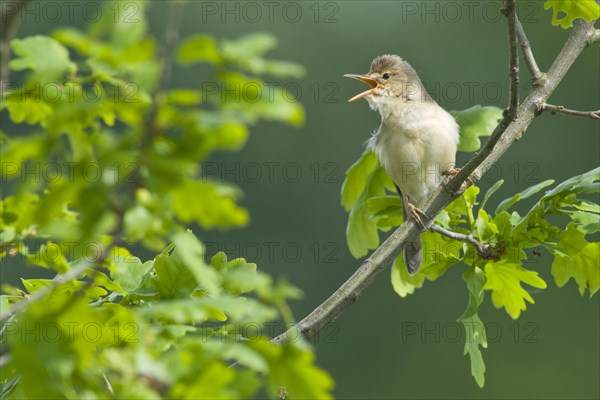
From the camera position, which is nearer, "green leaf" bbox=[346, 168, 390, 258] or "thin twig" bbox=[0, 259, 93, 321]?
"thin twig" bbox=[0, 259, 93, 321]

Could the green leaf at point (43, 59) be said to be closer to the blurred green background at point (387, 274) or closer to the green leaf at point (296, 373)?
the green leaf at point (296, 373)

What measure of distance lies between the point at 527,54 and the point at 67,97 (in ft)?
5.81

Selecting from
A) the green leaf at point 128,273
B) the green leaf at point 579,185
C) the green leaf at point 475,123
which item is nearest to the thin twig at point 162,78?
the green leaf at point 128,273

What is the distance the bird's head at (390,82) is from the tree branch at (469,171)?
80.2 inches

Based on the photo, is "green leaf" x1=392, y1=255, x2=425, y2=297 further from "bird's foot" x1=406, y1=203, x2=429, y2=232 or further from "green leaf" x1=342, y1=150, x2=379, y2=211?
"bird's foot" x1=406, y1=203, x2=429, y2=232

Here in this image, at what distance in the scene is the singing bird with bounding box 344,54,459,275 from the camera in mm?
4371

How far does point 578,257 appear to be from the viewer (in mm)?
2748

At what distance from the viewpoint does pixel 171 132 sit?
1.24 metres

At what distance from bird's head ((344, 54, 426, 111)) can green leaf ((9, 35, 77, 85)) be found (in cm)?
308

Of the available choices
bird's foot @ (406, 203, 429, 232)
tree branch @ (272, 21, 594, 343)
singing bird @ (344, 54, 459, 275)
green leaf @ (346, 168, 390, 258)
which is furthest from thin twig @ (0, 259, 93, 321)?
singing bird @ (344, 54, 459, 275)

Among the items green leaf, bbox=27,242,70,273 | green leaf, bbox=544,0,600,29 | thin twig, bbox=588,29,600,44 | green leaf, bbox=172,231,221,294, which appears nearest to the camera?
green leaf, bbox=172,231,221,294

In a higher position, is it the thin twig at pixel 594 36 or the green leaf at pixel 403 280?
the thin twig at pixel 594 36

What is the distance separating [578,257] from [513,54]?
2.50 feet

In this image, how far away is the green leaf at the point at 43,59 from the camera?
1404 mm
